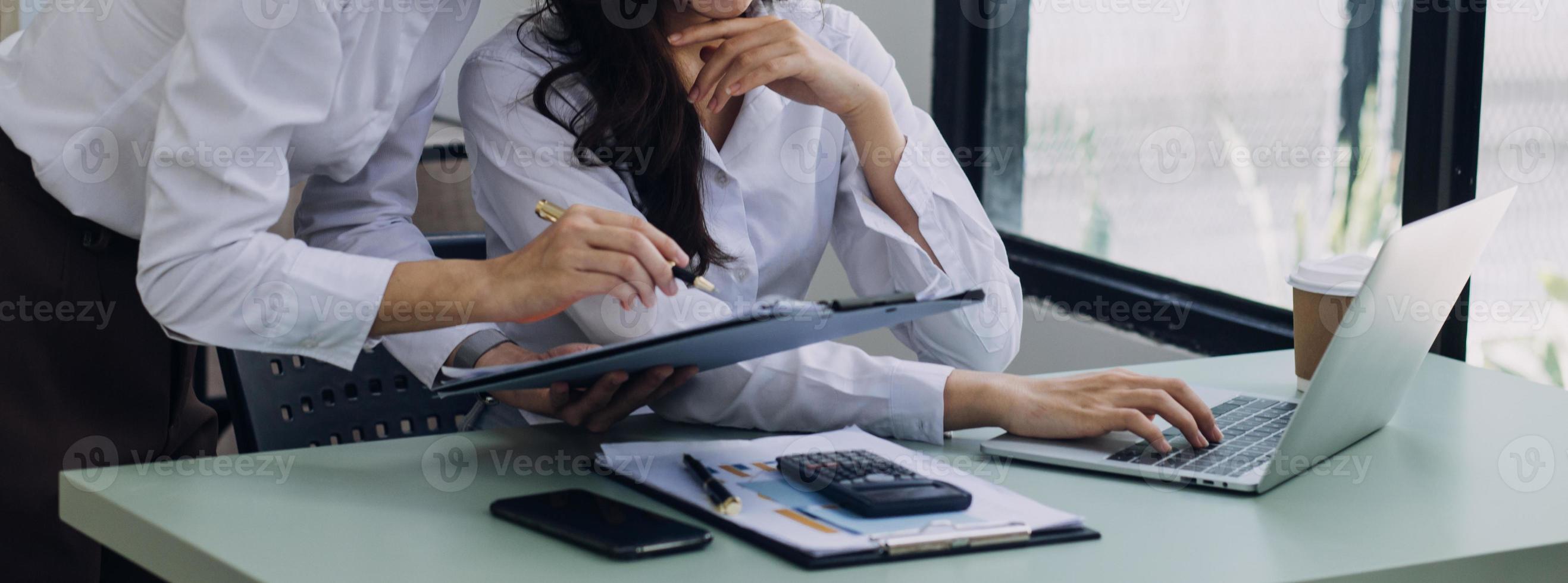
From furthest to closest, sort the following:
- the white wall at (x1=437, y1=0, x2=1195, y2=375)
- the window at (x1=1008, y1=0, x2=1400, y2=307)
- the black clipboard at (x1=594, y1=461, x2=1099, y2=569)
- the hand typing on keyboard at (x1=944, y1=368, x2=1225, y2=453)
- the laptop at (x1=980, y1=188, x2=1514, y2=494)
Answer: the white wall at (x1=437, y1=0, x2=1195, y2=375)
the window at (x1=1008, y1=0, x2=1400, y2=307)
the hand typing on keyboard at (x1=944, y1=368, x2=1225, y2=453)
the laptop at (x1=980, y1=188, x2=1514, y2=494)
the black clipboard at (x1=594, y1=461, x2=1099, y2=569)

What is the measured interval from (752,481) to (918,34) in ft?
7.12

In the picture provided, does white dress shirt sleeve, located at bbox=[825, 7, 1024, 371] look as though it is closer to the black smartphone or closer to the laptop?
the laptop

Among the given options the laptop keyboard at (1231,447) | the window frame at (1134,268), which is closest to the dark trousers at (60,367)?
the laptop keyboard at (1231,447)

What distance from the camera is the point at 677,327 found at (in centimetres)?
124

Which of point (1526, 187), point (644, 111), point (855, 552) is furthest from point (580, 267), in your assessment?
point (1526, 187)

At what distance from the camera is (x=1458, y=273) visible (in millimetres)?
1121

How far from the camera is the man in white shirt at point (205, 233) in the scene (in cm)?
102

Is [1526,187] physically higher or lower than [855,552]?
higher

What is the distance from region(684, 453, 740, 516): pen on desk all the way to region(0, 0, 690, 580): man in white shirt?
131mm

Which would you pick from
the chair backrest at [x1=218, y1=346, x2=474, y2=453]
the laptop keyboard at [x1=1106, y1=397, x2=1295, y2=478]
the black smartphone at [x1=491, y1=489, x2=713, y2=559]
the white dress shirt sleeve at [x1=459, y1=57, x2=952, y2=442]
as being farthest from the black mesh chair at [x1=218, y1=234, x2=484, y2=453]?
the laptop keyboard at [x1=1106, y1=397, x2=1295, y2=478]

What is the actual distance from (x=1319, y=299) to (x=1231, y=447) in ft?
0.98

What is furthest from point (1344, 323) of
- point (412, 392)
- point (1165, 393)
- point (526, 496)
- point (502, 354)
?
point (412, 392)

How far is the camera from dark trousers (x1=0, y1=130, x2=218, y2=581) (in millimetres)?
1221

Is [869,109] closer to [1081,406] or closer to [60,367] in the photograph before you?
[1081,406]
